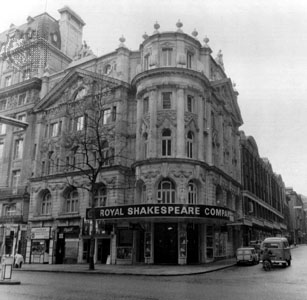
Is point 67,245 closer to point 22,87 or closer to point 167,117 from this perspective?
point 167,117

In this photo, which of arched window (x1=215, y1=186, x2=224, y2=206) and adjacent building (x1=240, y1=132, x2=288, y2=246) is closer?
arched window (x1=215, y1=186, x2=224, y2=206)

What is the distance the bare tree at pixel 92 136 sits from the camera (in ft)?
131

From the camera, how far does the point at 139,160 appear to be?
37.0m

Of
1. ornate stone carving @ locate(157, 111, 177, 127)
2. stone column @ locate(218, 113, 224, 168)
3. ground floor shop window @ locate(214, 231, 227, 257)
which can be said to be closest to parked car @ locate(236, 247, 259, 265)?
ground floor shop window @ locate(214, 231, 227, 257)

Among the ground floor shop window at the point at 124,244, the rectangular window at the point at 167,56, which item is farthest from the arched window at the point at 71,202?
the rectangular window at the point at 167,56

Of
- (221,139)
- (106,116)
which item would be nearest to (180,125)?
(106,116)

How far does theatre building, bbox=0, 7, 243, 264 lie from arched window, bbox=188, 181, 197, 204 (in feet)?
0.32

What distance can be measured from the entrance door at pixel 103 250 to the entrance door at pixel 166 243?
5725 millimetres

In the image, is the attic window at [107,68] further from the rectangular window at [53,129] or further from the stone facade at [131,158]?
the rectangular window at [53,129]

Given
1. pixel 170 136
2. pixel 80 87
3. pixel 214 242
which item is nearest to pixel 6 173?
pixel 80 87

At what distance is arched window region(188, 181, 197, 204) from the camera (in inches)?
1446

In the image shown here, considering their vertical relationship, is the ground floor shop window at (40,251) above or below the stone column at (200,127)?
below

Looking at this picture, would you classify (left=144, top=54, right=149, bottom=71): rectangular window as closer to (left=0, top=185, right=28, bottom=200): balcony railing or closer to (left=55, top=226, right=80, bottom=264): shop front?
(left=55, top=226, right=80, bottom=264): shop front

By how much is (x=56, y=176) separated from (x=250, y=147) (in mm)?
35832
